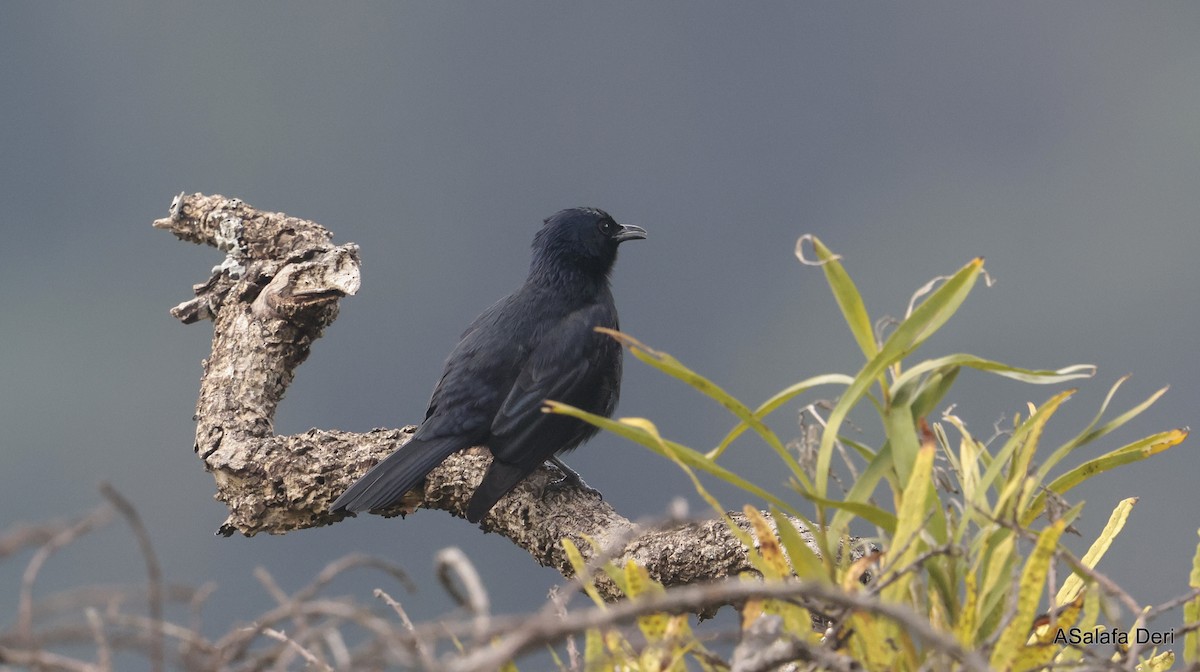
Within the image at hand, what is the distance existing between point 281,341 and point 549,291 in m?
1.14

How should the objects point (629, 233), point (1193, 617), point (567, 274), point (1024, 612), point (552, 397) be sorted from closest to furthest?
point (1024, 612) < point (1193, 617) < point (552, 397) < point (567, 274) < point (629, 233)

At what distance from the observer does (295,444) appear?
4.38 m

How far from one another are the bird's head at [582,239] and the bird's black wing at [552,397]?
245 mm

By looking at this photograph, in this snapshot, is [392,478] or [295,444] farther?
[295,444]

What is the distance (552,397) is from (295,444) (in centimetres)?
102

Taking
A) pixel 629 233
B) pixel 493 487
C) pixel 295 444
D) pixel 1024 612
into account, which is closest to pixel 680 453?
pixel 1024 612

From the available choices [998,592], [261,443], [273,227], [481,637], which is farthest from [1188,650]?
[273,227]

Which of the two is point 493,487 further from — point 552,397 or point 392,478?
point 552,397

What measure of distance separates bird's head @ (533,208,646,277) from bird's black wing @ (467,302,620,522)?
25 cm

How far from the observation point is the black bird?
4.08m

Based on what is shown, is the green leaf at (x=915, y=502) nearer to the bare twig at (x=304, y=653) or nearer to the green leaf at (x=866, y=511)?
the green leaf at (x=866, y=511)

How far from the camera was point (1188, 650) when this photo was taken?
7.12 feet

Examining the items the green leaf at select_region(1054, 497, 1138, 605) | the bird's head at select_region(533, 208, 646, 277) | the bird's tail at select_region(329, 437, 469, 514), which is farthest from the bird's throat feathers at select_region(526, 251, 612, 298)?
the green leaf at select_region(1054, 497, 1138, 605)

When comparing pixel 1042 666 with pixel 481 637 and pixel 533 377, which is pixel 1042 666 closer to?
pixel 481 637
